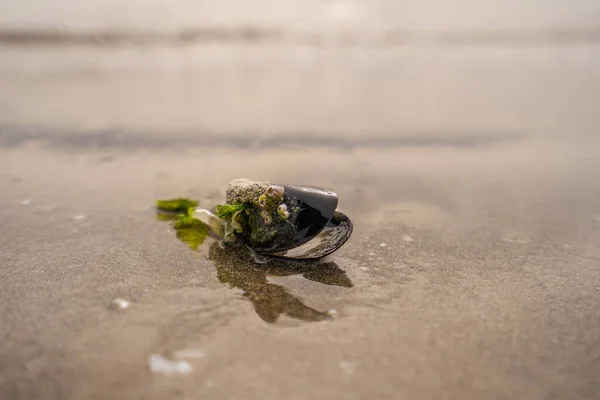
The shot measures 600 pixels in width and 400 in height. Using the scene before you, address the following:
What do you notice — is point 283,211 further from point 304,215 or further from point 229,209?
point 229,209

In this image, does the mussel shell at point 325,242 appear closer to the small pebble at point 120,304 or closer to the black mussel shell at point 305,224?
the black mussel shell at point 305,224

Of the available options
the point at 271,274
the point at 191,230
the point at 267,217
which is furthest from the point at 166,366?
the point at 191,230

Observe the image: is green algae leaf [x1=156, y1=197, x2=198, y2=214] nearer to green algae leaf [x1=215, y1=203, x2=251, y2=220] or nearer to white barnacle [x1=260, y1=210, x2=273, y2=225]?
green algae leaf [x1=215, y1=203, x2=251, y2=220]

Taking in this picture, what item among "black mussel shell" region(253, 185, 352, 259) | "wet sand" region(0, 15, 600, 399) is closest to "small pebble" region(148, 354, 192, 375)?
"wet sand" region(0, 15, 600, 399)

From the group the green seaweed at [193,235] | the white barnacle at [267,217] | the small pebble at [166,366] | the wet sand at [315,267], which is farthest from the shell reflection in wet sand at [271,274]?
the small pebble at [166,366]

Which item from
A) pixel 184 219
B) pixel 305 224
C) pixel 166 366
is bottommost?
pixel 166 366
